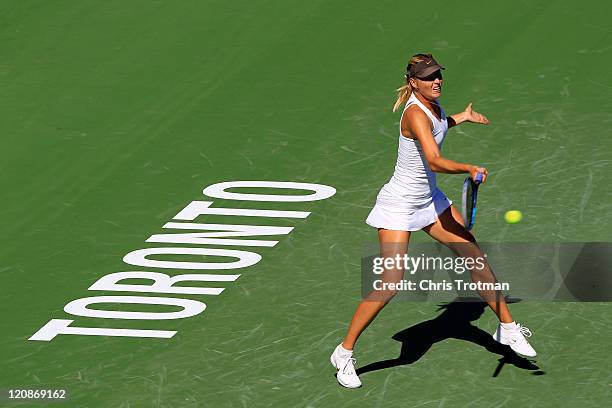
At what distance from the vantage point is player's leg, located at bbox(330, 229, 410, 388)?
12352 millimetres

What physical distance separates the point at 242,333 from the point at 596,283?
3.22 m

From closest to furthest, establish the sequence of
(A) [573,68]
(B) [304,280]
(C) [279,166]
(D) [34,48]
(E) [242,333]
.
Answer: (E) [242,333] → (B) [304,280] → (C) [279,166] → (A) [573,68] → (D) [34,48]

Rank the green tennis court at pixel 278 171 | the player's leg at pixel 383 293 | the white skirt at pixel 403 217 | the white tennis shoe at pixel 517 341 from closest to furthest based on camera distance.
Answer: the player's leg at pixel 383 293
the white skirt at pixel 403 217
the white tennis shoe at pixel 517 341
the green tennis court at pixel 278 171

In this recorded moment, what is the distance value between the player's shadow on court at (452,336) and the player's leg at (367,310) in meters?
0.28

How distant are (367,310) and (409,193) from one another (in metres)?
0.98

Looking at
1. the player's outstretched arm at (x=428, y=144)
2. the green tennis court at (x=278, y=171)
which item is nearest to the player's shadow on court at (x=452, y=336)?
the green tennis court at (x=278, y=171)

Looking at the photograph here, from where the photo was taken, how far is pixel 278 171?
16.5 m

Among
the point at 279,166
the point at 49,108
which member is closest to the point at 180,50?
the point at 49,108

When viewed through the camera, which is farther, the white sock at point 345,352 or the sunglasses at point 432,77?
the white sock at point 345,352

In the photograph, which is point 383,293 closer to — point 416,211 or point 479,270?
point 416,211

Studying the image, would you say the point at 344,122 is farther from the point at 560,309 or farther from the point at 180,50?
the point at 560,309

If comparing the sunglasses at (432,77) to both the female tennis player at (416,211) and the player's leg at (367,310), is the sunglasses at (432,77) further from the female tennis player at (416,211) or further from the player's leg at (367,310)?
the player's leg at (367,310)

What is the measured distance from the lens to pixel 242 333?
13.6m

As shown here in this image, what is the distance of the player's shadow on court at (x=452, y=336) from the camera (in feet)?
42.4
